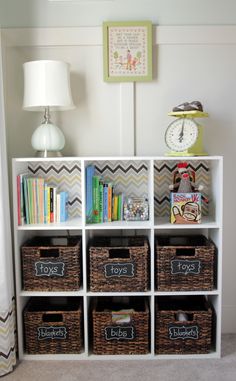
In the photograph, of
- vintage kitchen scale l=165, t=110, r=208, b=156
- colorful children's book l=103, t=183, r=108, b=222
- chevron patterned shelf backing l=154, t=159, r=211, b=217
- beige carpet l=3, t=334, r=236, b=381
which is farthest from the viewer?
chevron patterned shelf backing l=154, t=159, r=211, b=217

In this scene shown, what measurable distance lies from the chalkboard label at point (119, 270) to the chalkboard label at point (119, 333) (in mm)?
290

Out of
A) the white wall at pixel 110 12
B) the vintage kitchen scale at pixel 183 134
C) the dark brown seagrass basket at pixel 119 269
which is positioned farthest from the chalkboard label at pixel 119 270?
the white wall at pixel 110 12

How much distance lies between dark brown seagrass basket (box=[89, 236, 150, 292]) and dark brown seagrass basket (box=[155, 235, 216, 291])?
3.2 inches

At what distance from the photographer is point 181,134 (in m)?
2.35

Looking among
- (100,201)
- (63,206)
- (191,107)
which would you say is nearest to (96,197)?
(100,201)

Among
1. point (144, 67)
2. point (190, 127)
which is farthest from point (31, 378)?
point (144, 67)

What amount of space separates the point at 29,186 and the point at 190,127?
93 centimetres

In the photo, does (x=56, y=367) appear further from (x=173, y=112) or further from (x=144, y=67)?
(x=144, y=67)

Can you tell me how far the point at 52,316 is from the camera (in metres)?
2.49

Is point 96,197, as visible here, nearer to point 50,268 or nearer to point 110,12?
point 50,268

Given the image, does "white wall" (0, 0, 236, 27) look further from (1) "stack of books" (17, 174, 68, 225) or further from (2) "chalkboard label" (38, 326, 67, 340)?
(2) "chalkboard label" (38, 326, 67, 340)

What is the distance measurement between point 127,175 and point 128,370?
43.2 inches

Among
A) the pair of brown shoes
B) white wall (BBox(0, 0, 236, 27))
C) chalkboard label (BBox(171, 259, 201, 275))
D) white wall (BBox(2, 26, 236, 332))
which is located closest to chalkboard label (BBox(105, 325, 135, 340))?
chalkboard label (BBox(171, 259, 201, 275))

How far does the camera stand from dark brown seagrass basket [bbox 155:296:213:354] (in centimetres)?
238
